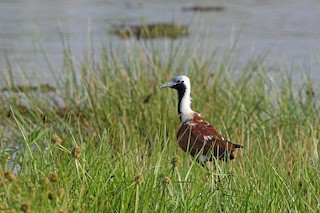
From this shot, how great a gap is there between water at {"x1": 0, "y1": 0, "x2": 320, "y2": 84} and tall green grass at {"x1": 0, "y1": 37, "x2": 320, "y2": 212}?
3767 millimetres

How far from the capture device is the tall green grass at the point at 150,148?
4266 millimetres

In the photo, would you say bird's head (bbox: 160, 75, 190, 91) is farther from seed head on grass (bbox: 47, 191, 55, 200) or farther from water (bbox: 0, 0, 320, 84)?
water (bbox: 0, 0, 320, 84)

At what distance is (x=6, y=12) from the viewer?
810 inches

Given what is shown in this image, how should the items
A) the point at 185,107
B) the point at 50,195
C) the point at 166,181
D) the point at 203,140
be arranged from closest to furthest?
the point at 50,195, the point at 166,181, the point at 203,140, the point at 185,107

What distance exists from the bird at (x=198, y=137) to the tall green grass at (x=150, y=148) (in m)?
0.12

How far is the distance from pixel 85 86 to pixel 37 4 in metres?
14.9

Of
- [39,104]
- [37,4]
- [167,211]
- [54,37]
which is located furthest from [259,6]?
[167,211]

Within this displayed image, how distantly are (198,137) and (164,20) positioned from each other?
13465 millimetres

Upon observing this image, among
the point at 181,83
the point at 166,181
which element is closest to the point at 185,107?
the point at 181,83

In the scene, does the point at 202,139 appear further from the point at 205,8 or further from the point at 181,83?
the point at 205,8

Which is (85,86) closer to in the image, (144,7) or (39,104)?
(39,104)

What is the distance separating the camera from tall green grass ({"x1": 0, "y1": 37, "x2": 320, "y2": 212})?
4.27 m

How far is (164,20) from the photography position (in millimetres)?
19109

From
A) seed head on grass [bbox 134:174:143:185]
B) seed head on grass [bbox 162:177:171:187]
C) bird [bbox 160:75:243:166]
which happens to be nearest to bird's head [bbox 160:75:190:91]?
bird [bbox 160:75:243:166]
